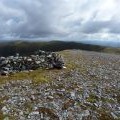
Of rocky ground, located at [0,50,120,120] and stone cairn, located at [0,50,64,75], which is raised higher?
stone cairn, located at [0,50,64,75]

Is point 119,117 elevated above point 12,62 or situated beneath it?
situated beneath

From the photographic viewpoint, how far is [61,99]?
29.1m

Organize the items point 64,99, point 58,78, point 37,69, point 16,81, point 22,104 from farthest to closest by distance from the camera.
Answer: point 37,69, point 58,78, point 16,81, point 64,99, point 22,104

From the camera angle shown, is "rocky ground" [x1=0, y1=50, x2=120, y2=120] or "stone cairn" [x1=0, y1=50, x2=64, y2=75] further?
"stone cairn" [x1=0, y1=50, x2=64, y2=75]

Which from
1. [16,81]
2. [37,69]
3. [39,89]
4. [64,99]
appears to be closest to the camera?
[64,99]

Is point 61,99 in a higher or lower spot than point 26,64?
lower

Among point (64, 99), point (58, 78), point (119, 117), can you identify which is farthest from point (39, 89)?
point (119, 117)

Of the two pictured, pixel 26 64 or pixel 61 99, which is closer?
pixel 61 99

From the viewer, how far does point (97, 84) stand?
120ft

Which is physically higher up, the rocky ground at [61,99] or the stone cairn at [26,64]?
the stone cairn at [26,64]

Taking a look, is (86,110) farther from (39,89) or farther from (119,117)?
(39,89)

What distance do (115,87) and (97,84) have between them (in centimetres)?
238

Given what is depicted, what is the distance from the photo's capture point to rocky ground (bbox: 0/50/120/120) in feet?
84.3

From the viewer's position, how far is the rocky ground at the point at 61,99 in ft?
84.3
